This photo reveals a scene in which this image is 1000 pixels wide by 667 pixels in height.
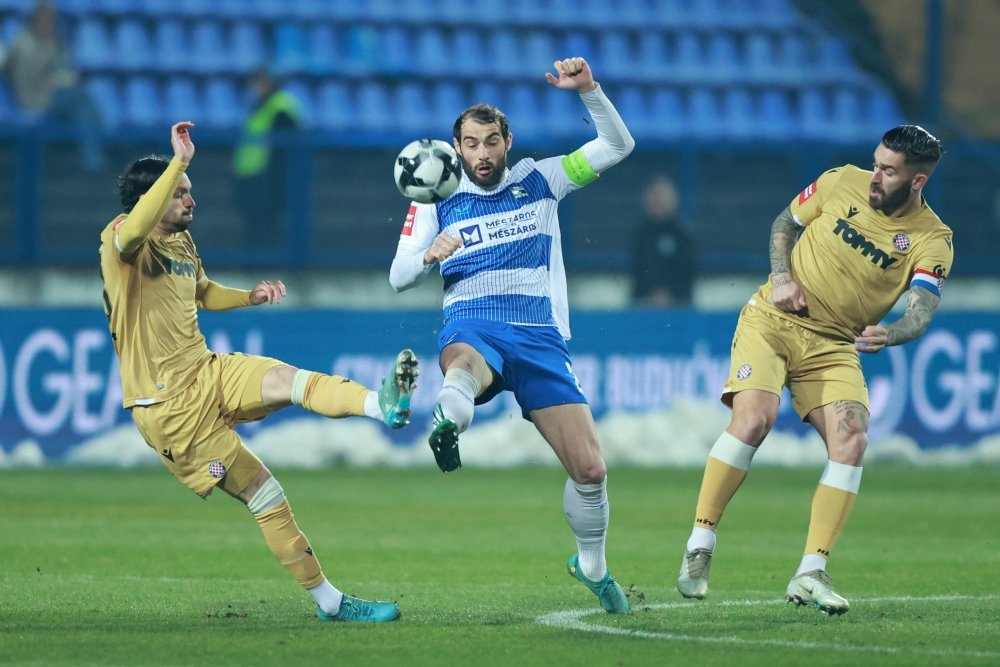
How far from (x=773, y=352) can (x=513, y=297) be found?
115 centimetres

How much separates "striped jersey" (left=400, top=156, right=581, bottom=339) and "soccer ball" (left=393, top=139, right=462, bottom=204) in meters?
0.12

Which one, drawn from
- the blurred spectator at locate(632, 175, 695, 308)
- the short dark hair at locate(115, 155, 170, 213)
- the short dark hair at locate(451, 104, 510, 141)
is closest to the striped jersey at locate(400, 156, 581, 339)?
the short dark hair at locate(451, 104, 510, 141)

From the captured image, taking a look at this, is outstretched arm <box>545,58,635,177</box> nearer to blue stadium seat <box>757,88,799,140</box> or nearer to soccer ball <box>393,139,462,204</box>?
soccer ball <box>393,139,462,204</box>

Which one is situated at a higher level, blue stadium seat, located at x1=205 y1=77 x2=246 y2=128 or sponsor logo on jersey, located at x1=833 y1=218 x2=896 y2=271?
blue stadium seat, located at x1=205 y1=77 x2=246 y2=128

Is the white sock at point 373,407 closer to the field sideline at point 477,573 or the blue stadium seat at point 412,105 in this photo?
the field sideline at point 477,573

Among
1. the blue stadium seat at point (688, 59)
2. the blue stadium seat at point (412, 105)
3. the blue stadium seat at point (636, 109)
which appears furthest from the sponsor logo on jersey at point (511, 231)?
the blue stadium seat at point (688, 59)

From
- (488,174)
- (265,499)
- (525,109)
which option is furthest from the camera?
(525,109)

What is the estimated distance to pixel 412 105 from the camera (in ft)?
55.3

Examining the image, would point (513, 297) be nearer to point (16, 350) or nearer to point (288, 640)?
point (288, 640)

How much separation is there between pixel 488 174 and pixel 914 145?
172 cm

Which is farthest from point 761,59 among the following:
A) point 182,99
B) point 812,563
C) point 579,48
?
point 812,563

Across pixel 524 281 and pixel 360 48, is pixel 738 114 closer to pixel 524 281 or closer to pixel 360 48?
pixel 360 48

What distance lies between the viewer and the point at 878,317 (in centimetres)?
720

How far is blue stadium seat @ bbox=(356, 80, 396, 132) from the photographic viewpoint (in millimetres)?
16547
